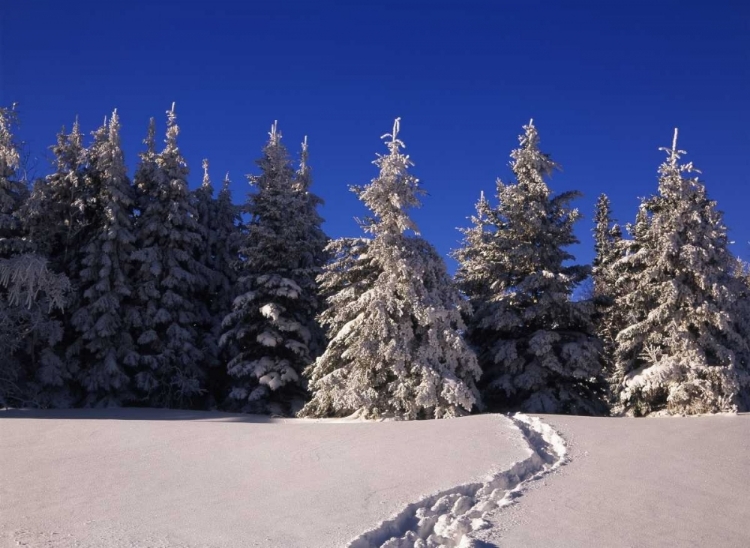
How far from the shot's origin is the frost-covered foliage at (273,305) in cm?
1895

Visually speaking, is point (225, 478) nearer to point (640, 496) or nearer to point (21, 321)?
point (640, 496)

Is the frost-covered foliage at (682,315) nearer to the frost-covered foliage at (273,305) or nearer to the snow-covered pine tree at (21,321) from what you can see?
the frost-covered foliage at (273,305)

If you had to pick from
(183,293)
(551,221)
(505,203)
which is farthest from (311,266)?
(551,221)

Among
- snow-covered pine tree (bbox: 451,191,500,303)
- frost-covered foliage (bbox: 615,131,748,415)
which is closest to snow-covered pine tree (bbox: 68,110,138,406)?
snow-covered pine tree (bbox: 451,191,500,303)

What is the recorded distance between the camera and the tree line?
51.6ft

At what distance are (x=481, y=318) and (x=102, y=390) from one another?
13.2 metres

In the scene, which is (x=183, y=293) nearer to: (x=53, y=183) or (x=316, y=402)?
(x=53, y=183)

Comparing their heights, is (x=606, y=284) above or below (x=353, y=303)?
above

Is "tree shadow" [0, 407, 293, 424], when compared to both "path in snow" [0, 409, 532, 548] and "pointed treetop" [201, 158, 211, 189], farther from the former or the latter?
"pointed treetop" [201, 158, 211, 189]

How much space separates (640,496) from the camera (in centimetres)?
651

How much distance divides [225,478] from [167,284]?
15008 millimetres

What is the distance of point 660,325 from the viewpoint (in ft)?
56.2

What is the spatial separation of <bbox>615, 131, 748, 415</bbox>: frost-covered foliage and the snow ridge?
9.54m

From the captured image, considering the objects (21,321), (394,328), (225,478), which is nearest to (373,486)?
(225,478)
